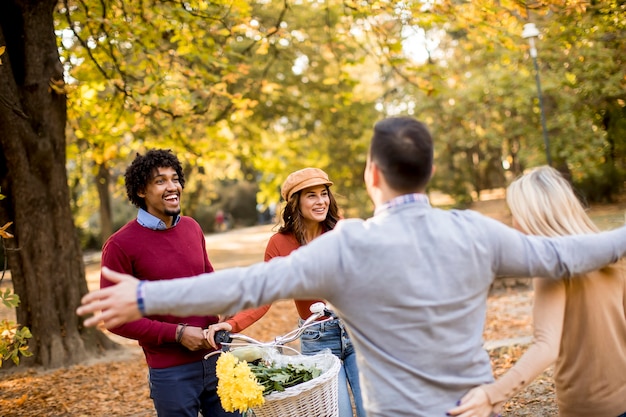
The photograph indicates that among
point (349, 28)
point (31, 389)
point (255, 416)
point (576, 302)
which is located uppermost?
point (349, 28)

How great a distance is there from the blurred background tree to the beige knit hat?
138 inches

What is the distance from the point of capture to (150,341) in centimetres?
317

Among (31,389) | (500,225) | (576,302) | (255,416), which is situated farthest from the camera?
(31,389)

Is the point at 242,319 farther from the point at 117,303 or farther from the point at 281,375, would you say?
the point at 117,303

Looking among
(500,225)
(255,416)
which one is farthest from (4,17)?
(500,225)

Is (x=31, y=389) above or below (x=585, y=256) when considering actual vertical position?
below

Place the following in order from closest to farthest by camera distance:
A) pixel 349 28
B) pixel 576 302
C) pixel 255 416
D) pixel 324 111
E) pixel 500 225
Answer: pixel 500 225 → pixel 576 302 → pixel 255 416 → pixel 349 28 → pixel 324 111

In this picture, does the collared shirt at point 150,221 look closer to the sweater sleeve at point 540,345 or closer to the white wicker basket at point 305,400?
the white wicker basket at point 305,400

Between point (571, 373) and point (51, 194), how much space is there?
6533 mm

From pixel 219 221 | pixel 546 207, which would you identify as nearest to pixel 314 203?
pixel 546 207

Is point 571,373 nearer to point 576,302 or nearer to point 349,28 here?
point 576,302

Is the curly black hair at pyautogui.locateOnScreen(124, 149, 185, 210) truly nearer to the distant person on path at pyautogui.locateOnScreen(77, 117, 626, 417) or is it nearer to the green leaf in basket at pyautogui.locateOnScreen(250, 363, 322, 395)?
the green leaf in basket at pyautogui.locateOnScreen(250, 363, 322, 395)

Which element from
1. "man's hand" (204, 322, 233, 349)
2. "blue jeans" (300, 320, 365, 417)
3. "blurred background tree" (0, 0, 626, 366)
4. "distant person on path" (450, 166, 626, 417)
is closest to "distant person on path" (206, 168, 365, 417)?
"blue jeans" (300, 320, 365, 417)

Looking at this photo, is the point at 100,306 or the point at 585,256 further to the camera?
the point at 585,256
